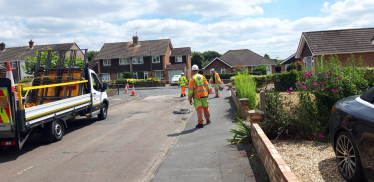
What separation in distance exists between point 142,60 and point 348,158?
4928 cm

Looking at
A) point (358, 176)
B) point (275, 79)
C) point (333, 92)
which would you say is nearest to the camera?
point (358, 176)

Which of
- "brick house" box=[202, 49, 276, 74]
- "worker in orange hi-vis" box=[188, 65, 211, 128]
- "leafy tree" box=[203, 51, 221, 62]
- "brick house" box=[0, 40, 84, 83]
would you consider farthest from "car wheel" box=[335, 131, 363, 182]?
"leafy tree" box=[203, 51, 221, 62]

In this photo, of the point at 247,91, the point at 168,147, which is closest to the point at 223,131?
the point at 168,147

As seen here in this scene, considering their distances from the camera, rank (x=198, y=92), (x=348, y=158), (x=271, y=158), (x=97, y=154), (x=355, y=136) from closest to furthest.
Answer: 1. (x=355, y=136)
2. (x=348, y=158)
3. (x=271, y=158)
4. (x=97, y=154)
5. (x=198, y=92)

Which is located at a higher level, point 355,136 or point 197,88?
point 197,88

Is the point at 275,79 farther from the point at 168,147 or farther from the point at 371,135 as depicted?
the point at 371,135

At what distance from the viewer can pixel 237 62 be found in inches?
2227

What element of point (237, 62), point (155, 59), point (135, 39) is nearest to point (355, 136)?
point (155, 59)

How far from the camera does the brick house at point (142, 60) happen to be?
51188mm

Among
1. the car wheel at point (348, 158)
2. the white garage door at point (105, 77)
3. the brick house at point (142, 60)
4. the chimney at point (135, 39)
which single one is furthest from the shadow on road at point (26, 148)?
the chimney at point (135, 39)

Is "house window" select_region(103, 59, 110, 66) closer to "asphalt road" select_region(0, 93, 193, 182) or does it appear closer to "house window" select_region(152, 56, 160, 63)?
"house window" select_region(152, 56, 160, 63)

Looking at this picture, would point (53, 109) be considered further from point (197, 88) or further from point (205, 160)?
point (205, 160)

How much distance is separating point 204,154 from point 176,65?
4555 centimetres

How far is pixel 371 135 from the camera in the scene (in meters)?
3.56
